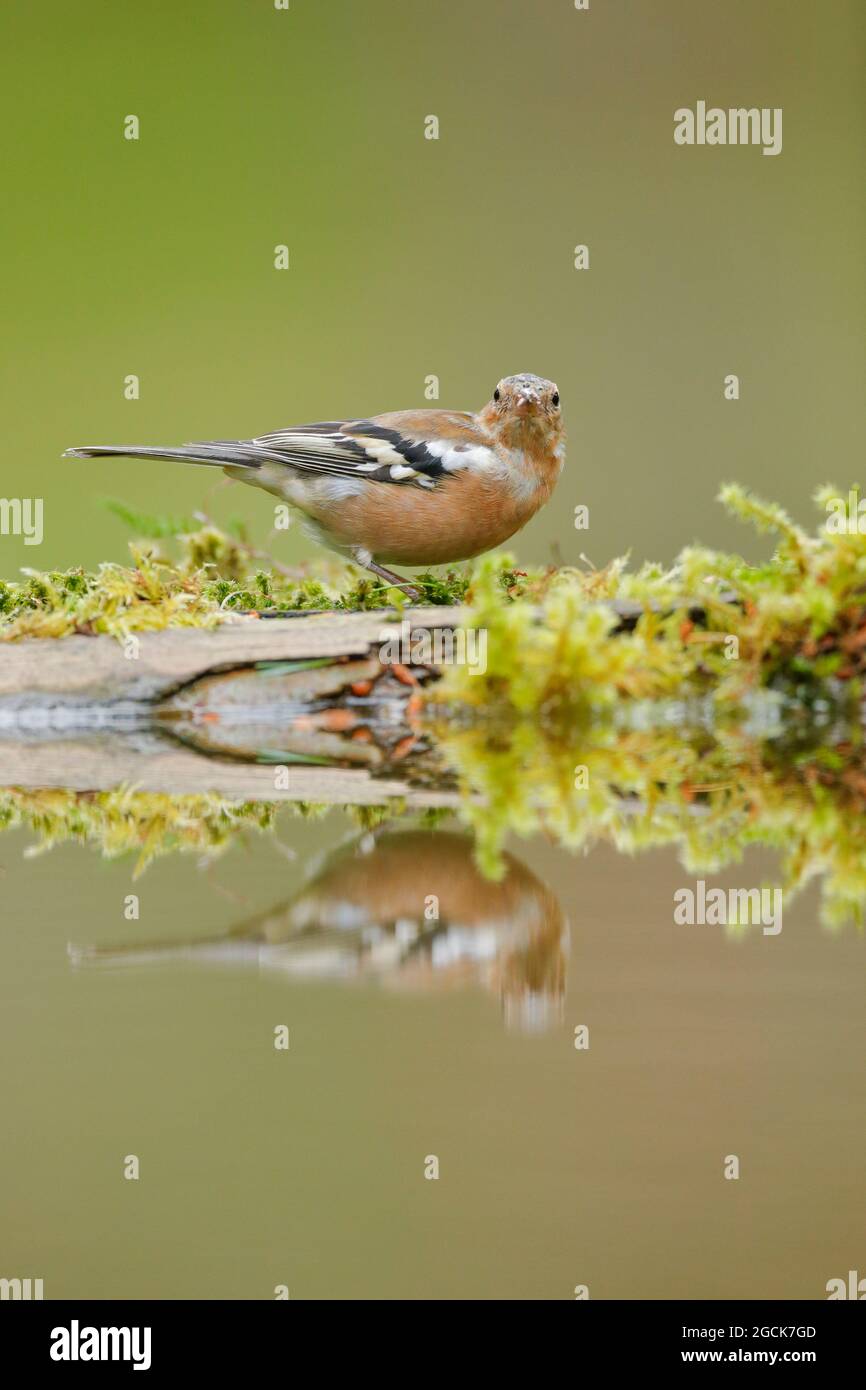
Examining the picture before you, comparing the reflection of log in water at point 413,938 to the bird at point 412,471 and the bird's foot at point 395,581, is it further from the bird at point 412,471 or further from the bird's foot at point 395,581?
the bird at point 412,471

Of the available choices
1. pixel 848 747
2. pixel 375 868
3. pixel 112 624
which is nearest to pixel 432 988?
pixel 375 868

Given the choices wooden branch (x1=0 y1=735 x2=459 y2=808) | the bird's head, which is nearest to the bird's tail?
the bird's head

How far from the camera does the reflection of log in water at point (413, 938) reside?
183 centimetres

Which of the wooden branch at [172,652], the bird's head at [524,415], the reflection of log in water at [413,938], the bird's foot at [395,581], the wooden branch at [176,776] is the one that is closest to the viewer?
the reflection of log in water at [413,938]

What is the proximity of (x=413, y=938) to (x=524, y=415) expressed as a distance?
12.0ft

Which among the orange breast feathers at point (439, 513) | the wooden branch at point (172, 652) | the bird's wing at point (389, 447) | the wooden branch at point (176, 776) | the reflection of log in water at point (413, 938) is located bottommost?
the reflection of log in water at point (413, 938)

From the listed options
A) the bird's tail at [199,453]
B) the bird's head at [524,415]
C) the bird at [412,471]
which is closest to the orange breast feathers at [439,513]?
the bird at [412,471]

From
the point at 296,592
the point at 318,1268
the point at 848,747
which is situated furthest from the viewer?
the point at 296,592

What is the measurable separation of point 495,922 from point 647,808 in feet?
2.84

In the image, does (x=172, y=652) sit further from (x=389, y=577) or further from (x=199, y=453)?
(x=199, y=453)

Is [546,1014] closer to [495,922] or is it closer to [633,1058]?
[633,1058]

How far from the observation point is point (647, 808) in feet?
9.33

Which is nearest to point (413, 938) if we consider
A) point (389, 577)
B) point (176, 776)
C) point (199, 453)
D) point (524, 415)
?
point (176, 776)

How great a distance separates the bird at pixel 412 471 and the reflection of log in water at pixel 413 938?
2.82 metres
